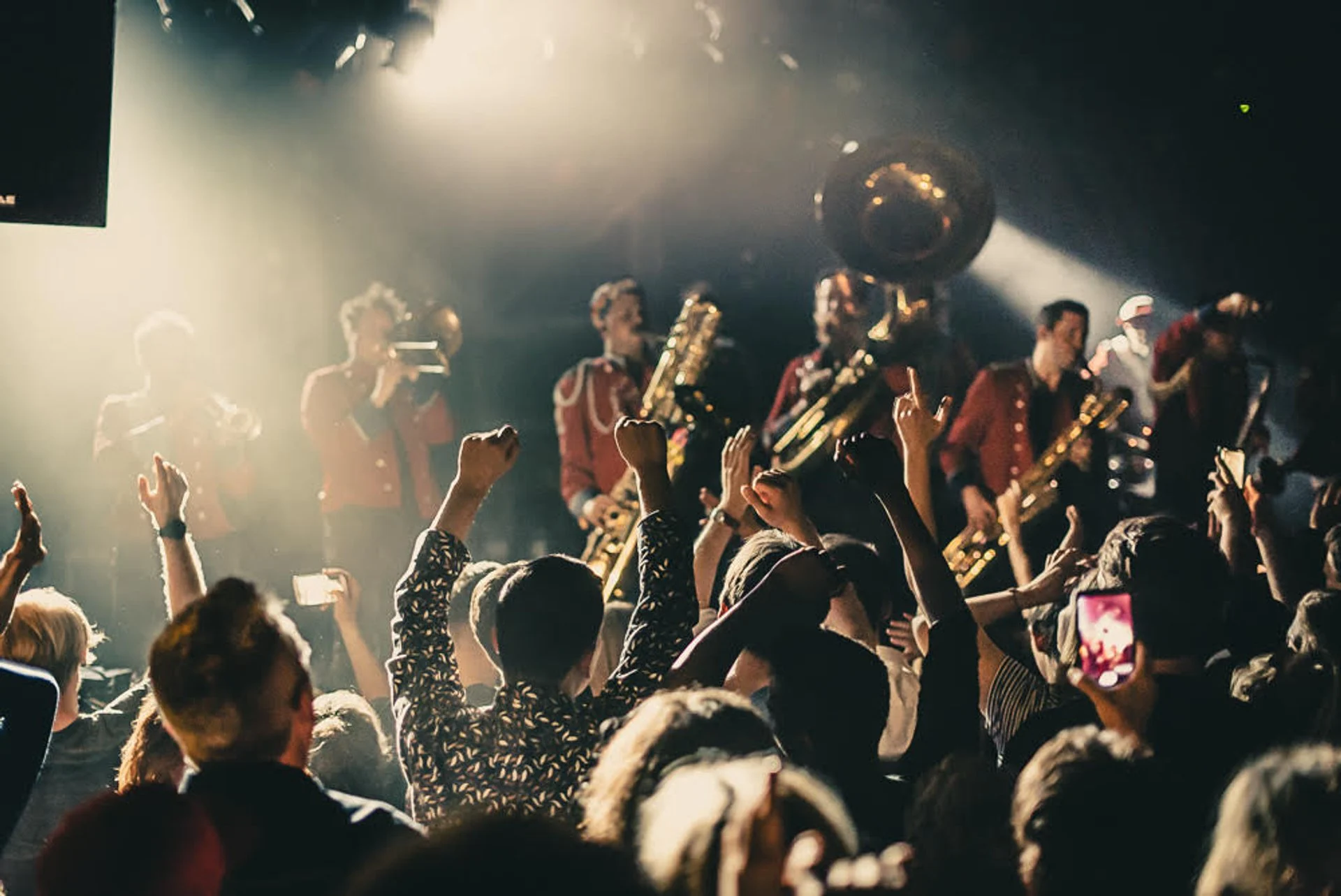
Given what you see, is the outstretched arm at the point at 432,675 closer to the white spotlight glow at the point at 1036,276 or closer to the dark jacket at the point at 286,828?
the dark jacket at the point at 286,828

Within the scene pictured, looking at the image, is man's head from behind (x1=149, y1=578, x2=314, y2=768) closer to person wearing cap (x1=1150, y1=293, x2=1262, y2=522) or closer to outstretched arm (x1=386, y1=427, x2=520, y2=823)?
outstretched arm (x1=386, y1=427, x2=520, y2=823)

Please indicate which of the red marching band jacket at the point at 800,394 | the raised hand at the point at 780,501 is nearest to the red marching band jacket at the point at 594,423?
the red marching band jacket at the point at 800,394

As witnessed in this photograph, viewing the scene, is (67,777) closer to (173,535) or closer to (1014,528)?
(173,535)

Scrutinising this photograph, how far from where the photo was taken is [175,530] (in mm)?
2787

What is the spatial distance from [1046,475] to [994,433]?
314 millimetres

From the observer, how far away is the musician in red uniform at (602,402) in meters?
6.43

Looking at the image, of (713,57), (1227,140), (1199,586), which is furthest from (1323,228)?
(1199,586)

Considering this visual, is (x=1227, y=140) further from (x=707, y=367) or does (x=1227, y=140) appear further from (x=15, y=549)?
(x=15, y=549)

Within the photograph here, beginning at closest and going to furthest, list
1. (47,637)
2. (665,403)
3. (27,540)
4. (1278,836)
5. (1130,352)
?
(1278,836)
(27,540)
(47,637)
(665,403)
(1130,352)

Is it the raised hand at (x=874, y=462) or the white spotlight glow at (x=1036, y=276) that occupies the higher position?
the white spotlight glow at (x=1036, y=276)

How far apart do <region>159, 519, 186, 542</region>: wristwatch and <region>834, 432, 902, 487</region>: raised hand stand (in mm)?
1404

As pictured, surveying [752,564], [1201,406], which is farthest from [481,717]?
[1201,406]

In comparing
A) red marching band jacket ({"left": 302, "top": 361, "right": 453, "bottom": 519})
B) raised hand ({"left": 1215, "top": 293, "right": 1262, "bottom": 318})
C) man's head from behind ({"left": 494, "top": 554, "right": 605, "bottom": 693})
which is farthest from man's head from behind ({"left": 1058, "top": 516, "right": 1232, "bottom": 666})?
red marching band jacket ({"left": 302, "top": 361, "right": 453, "bottom": 519})

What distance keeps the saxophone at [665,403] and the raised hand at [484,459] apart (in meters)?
3.75
